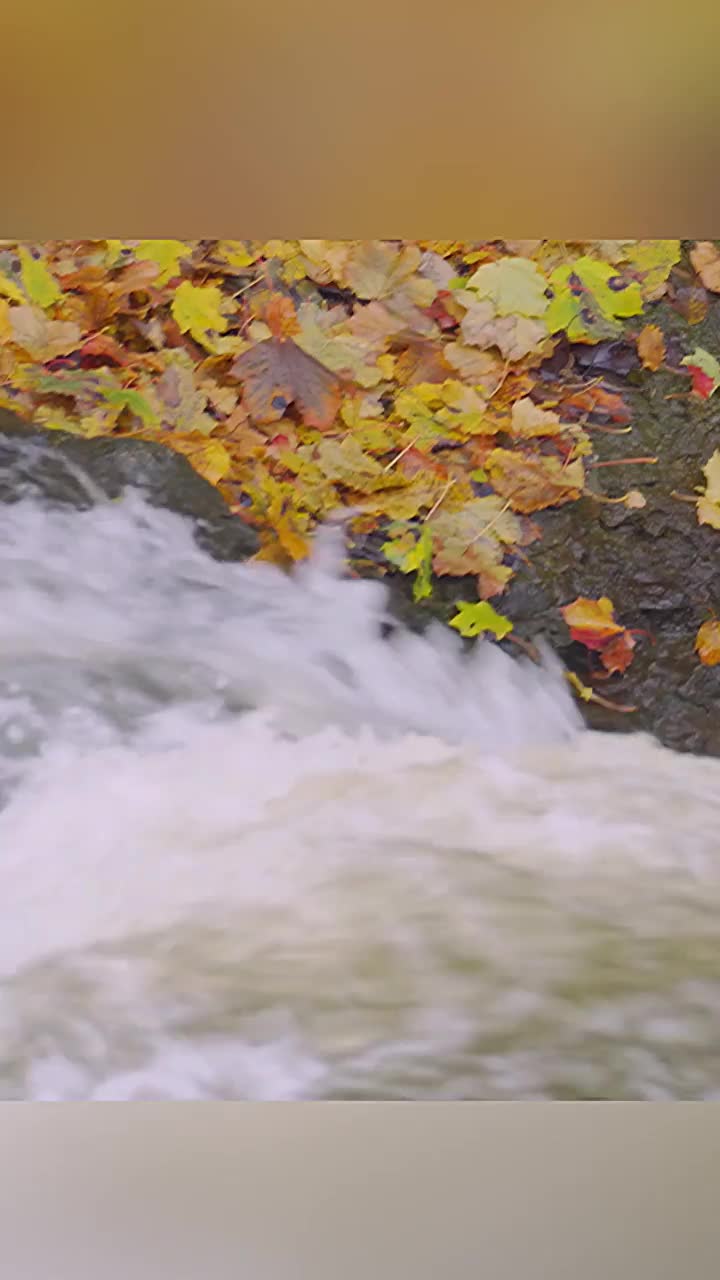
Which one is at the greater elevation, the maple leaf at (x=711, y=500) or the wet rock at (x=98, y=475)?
the wet rock at (x=98, y=475)

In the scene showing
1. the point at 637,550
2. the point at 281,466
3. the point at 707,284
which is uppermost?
the point at 707,284

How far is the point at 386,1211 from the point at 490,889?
33cm

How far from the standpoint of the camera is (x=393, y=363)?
1114mm

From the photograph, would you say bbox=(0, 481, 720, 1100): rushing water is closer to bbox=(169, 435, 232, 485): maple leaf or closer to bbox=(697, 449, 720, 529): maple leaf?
bbox=(169, 435, 232, 485): maple leaf

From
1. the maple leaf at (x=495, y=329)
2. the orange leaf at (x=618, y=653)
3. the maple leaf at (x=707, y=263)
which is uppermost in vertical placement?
the maple leaf at (x=707, y=263)

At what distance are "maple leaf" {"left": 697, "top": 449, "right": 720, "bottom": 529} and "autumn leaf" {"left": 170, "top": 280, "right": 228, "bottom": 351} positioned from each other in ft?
1.81

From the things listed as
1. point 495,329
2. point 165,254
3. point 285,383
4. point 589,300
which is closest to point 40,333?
point 165,254

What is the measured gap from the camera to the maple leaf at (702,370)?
1128 millimetres

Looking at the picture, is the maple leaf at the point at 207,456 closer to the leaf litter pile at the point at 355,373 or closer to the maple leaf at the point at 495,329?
the leaf litter pile at the point at 355,373

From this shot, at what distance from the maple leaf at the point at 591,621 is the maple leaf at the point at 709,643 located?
0.28ft

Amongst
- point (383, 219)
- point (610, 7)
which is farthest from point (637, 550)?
point (610, 7)

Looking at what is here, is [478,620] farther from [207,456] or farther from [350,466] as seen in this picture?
[207,456]

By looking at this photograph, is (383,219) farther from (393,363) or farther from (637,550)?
(637,550)

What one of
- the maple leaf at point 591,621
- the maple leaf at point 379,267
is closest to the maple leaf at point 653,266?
the maple leaf at point 379,267
